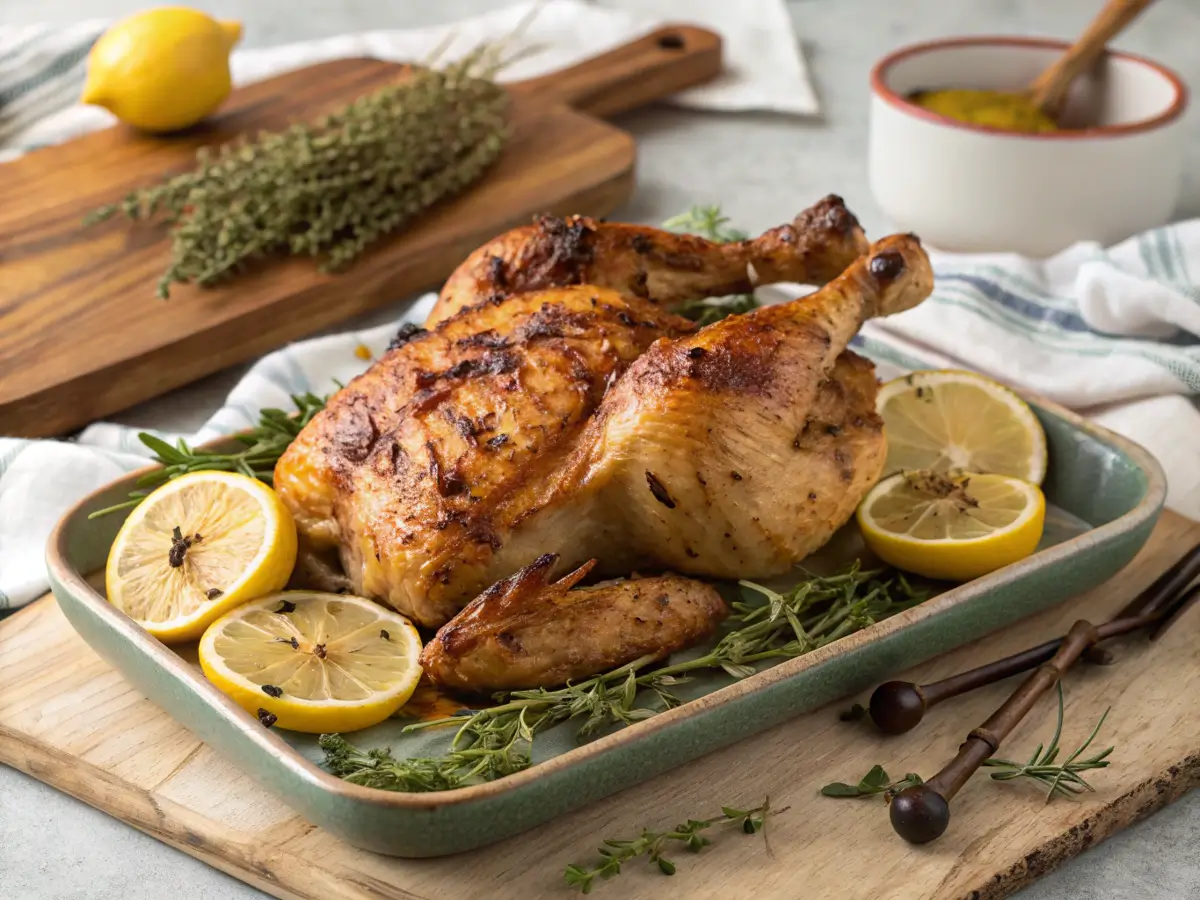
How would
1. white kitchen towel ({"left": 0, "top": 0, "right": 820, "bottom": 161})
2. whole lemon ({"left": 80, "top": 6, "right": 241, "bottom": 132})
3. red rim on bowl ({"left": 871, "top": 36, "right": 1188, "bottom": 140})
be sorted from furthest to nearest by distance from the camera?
1. white kitchen towel ({"left": 0, "top": 0, "right": 820, "bottom": 161})
2. whole lemon ({"left": 80, "top": 6, "right": 241, "bottom": 132})
3. red rim on bowl ({"left": 871, "top": 36, "right": 1188, "bottom": 140})

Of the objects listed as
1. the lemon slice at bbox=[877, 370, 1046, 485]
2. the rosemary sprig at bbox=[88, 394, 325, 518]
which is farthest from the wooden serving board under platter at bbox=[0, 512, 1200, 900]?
the lemon slice at bbox=[877, 370, 1046, 485]

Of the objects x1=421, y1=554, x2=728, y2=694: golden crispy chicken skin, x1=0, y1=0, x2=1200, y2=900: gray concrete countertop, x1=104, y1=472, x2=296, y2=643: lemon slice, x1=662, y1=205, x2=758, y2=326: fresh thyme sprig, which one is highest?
x1=104, y1=472, x2=296, y2=643: lemon slice

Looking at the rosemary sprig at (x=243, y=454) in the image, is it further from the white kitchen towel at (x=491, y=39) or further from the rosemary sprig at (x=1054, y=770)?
the white kitchen towel at (x=491, y=39)

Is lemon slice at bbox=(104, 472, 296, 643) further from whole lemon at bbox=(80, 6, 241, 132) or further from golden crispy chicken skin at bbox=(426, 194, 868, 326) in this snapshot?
whole lemon at bbox=(80, 6, 241, 132)

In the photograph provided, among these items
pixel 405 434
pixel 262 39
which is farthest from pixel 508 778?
pixel 262 39

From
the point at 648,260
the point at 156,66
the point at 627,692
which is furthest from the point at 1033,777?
the point at 156,66

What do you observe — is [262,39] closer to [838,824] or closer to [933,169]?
[933,169]
